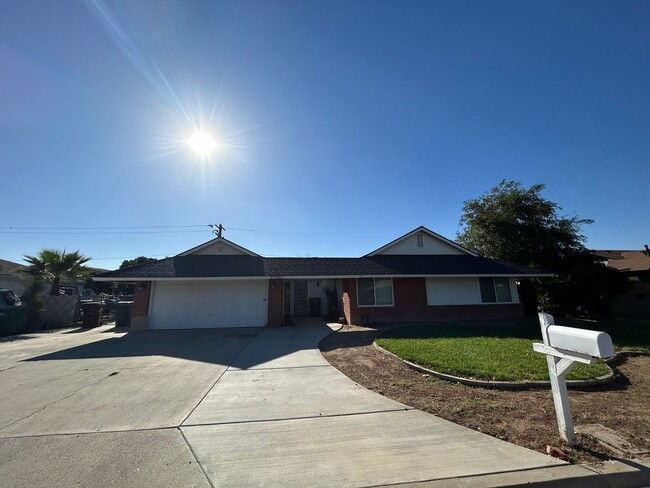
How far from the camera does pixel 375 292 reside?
1531 centimetres

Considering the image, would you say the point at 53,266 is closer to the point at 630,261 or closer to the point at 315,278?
the point at 315,278

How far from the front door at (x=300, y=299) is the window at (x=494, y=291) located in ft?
37.0

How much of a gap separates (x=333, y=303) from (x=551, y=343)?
15.7 meters

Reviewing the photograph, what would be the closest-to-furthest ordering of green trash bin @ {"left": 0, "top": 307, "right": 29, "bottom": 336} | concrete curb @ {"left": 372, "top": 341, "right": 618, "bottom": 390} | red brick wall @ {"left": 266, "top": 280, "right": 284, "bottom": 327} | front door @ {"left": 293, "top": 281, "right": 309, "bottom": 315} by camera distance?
concrete curb @ {"left": 372, "top": 341, "right": 618, "bottom": 390} < green trash bin @ {"left": 0, "top": 307, "right": 29, "bottom": 336} < red brick wall @ {"left": 266, "top": 280, "right": 284, "bottom": 327} < front door @ {"left": 293, "top": 281, "right": 309, "bottom": 315}

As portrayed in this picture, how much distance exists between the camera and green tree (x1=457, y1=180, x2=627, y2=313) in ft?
53.7

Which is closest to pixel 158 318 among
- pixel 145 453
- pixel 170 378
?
pixel 170 378

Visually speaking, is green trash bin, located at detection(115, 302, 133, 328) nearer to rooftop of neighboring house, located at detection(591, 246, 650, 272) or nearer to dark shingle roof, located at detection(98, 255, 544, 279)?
dark shingle roof, located at detection(98, 255, 544, 279)

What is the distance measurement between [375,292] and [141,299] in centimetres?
1172

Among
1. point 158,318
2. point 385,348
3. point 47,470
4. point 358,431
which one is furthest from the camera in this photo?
point 158,318

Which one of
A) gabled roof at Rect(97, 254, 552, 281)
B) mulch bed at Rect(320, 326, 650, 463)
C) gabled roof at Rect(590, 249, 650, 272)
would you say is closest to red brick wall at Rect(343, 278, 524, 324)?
gabled roof at Rect(97, 254, 552, 281)

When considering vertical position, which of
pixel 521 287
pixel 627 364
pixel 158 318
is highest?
pixel 521 287

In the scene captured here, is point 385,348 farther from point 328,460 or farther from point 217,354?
point 328,460

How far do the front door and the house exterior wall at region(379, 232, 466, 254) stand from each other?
21.8 feet

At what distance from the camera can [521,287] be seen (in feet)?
63.5
